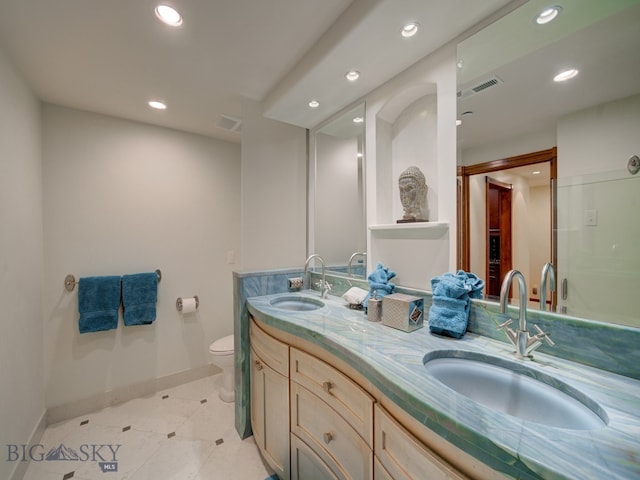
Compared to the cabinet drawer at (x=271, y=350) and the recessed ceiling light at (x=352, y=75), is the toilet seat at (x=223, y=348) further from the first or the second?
the recessed ceiling light at (x=352, y=75)

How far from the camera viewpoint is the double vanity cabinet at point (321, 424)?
2.43 feet

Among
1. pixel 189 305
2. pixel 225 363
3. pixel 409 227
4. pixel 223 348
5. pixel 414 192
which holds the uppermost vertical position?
pixel 414 192

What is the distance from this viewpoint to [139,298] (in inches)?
90.7

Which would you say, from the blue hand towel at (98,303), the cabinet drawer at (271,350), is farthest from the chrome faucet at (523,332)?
the blue hand towel at (98,303)

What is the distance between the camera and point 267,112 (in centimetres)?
205

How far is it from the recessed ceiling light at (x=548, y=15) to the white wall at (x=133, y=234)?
259 cm

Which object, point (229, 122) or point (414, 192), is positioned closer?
point (414, 192)

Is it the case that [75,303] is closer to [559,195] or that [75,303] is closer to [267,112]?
[267,112]

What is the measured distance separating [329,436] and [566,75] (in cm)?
170

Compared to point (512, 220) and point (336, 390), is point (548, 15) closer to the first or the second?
point (512, 220)

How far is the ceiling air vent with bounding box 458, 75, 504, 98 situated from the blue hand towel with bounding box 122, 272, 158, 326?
2.67 metres

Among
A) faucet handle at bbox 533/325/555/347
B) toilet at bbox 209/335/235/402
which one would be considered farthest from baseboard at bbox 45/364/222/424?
faucet handle at bbox 533/325/555/347

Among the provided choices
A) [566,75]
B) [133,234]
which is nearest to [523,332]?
[566,75]

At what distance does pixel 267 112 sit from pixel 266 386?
1924mm
